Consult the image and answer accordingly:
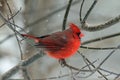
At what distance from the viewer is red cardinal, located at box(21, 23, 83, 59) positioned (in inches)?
128

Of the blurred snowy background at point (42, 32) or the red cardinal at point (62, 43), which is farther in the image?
the blurred snowy background at point (42, 32)

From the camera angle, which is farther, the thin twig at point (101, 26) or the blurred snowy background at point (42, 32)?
the blurred snowy background at point (42, 32)

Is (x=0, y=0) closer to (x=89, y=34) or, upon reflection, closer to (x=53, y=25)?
(x=53, y=25)

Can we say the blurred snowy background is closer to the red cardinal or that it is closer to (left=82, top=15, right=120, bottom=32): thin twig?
the red cardinal

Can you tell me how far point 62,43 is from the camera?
3.41 m

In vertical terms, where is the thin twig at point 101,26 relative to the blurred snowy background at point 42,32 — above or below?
below

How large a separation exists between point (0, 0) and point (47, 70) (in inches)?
89.1

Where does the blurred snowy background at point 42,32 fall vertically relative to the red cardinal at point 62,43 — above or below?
above

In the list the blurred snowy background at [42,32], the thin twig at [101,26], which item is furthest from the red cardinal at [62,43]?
the blurred snowy background at [42,32]

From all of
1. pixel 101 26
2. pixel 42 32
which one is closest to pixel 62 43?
pixel 101 26

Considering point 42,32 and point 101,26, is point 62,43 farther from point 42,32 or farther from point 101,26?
point 42,32

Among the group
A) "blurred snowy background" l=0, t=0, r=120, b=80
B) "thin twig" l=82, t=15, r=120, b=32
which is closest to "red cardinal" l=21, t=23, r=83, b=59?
"thin twig" l=82, t=15, r=120, b=32

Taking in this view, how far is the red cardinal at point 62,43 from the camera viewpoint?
3.25 metres

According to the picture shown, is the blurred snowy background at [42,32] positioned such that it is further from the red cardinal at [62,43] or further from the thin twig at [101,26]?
the thin twig at [101,26]
